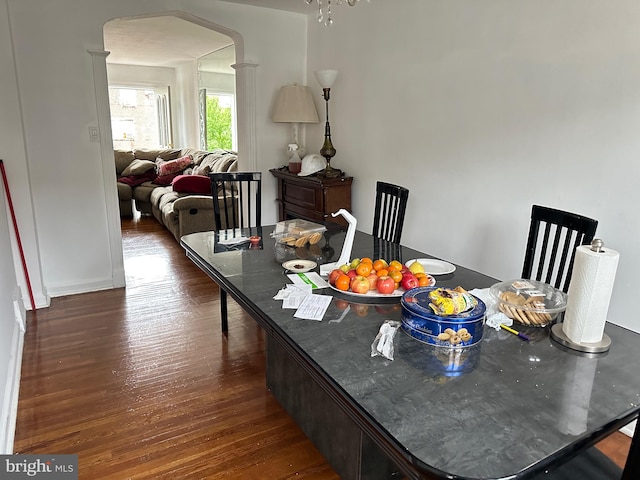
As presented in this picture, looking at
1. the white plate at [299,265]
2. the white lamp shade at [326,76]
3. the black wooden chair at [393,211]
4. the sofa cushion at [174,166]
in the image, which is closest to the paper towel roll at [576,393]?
the white plate at [299,265]

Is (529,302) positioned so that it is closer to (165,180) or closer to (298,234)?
(298,234)

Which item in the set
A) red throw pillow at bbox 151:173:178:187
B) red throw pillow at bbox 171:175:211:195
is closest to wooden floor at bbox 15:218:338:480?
red throw pillow at bbox 171:175:211:195

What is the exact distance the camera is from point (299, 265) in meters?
2.03

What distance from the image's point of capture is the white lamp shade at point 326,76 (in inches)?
153

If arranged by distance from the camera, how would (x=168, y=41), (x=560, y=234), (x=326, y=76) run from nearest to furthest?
1. (x=560, y=234)
2. (x=326, y=76)
3. (x=168, y=41)

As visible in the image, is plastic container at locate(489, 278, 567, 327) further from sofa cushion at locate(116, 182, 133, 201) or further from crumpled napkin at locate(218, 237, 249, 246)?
sofa cushion at locate(116, 182, 133, 201)

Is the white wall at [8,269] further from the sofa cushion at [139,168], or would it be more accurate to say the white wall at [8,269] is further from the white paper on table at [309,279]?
the sofa cushion at [139,168]

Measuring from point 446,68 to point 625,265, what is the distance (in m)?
1.60

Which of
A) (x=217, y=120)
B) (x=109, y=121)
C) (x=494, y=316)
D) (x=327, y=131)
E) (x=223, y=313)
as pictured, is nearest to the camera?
(x=494, y=316)

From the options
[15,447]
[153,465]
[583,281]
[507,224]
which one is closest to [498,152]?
[507,224]

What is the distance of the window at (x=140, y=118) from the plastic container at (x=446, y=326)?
8.55 m

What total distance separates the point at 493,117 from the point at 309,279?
1.62 m

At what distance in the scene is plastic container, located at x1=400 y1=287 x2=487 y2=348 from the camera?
1.31m

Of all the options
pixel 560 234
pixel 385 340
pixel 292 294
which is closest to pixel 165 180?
pixel 292 294
